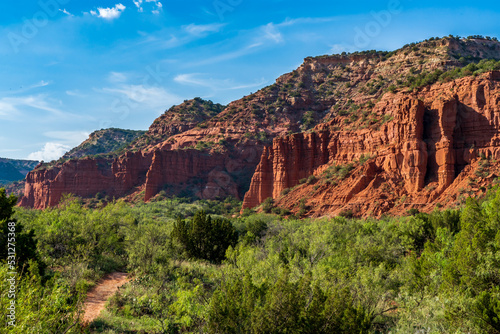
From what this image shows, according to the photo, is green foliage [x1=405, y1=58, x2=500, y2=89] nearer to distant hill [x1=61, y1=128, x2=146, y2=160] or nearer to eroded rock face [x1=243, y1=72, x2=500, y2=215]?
eroded rock face [x1=243, y1=72, x2=500, y2=215]

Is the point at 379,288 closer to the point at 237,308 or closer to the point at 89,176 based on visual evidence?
the point at 237,308

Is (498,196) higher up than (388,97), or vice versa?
(388,97)

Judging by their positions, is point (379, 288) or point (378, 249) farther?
point (378, 249)

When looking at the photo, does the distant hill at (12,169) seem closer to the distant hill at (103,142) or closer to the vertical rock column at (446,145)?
the distant hill at (103,142)

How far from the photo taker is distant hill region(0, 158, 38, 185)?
162 meters

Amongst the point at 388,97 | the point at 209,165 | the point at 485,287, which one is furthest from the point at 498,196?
the point at 209,165

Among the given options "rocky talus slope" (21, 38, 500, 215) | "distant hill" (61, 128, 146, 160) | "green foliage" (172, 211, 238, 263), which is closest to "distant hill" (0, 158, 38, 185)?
"distant hill" (61, 128, 146, 160)

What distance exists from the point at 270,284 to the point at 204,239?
15.0m

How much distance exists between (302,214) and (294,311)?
40.7m

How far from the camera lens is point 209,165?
88000 millimetres

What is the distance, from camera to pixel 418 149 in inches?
1829

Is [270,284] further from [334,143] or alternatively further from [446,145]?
[334,143]

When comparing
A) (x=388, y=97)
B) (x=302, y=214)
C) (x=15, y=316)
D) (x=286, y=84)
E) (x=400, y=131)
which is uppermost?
(x=286, y=84)

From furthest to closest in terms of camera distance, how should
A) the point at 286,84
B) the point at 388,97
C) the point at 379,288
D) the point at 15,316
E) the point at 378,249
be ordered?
the point at 286,84 → the point at 388,97 → the point at 378,249 → the point at 379,288 → the point at 15,316
